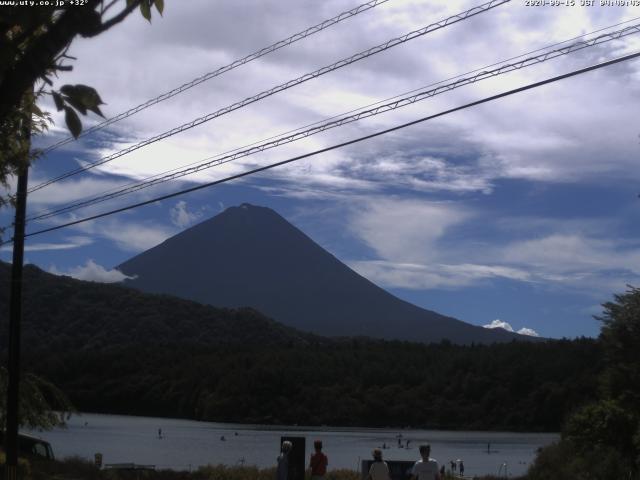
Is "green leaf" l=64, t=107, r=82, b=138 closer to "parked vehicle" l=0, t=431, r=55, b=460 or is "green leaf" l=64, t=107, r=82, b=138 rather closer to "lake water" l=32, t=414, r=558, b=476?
"parked vehicle" l=0, t=431, r=55, b=460

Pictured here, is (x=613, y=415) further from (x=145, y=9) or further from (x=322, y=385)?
→ (x=322, y=385)

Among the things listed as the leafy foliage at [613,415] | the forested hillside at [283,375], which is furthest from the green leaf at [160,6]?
the forested hillside at [283,375]

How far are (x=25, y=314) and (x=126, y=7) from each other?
112143 millimetres

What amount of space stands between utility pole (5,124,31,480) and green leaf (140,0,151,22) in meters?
14.9

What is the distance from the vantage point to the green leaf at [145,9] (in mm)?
3984

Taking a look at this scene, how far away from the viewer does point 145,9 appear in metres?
4.02

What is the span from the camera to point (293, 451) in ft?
59.8

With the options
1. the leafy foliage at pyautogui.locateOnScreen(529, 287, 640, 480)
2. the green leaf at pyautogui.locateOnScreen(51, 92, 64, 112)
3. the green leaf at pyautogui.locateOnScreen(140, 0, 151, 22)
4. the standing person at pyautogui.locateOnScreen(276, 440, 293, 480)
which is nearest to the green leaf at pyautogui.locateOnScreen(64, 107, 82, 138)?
the green leaf at pyautogui.locateOnScreen(51, 92, 64, 112)

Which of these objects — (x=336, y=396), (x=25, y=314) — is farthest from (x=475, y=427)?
(x=25, y=314)

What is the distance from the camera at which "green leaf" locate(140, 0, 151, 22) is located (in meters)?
3.98

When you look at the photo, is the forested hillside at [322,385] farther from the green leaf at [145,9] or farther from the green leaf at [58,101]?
the green leaf at [58,101]

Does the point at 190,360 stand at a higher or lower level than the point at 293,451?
higher

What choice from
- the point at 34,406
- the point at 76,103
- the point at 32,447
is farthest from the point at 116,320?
the point at 76,103

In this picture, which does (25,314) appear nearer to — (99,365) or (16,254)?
(99,365)
